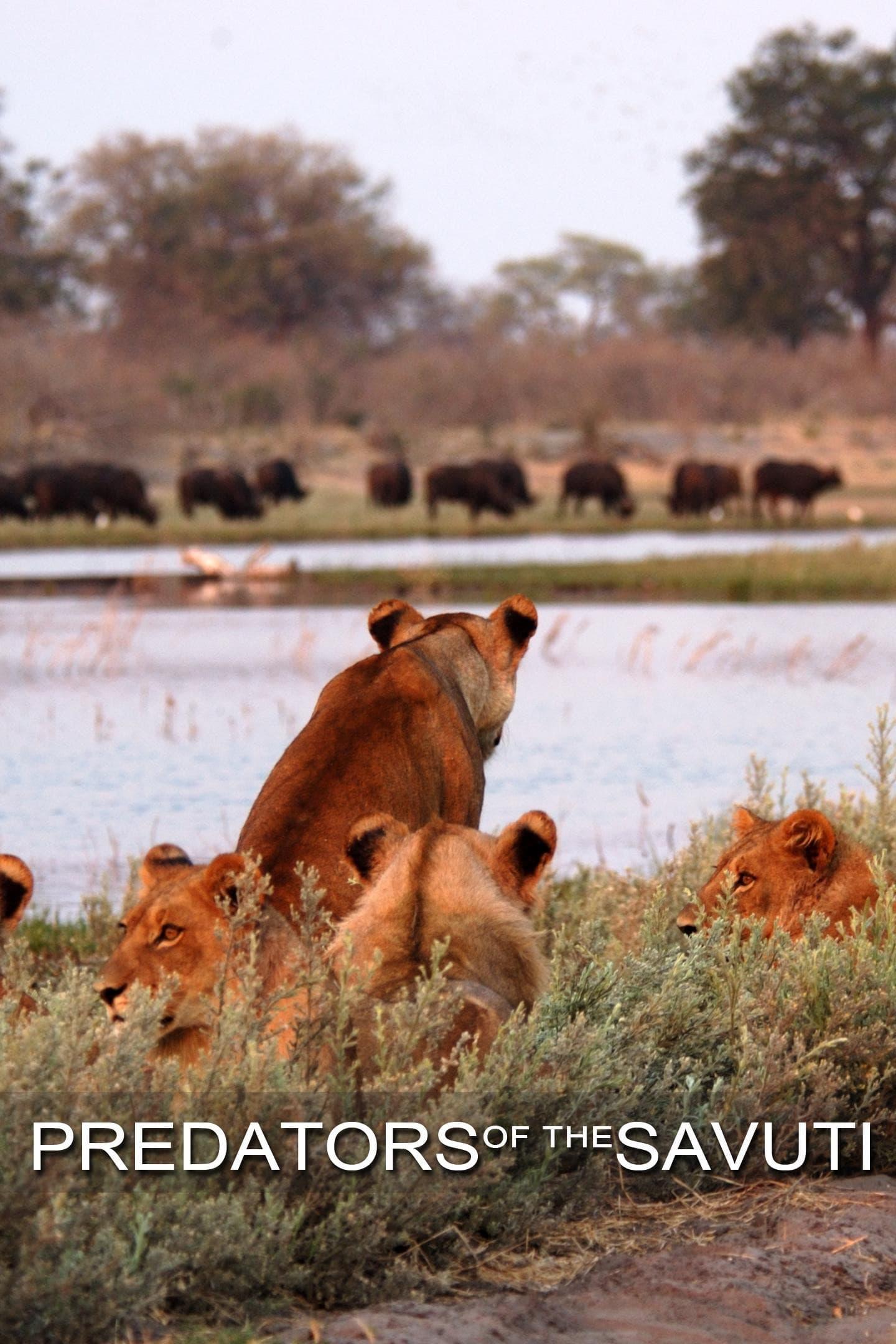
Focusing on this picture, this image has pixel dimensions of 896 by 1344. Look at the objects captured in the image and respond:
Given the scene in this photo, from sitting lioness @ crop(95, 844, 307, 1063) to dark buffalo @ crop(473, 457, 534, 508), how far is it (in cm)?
4062

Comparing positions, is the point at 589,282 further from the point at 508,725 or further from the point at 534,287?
the point at 508,725

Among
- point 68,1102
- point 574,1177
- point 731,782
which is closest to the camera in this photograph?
point 68,1102

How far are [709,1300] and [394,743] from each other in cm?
205

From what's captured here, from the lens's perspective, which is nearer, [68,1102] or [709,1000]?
[68,1102]

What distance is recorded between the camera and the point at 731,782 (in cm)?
1248

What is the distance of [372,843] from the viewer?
4.77 metres

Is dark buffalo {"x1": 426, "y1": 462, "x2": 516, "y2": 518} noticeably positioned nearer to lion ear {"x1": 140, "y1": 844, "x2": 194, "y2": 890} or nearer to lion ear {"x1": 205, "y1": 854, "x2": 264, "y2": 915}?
lion ear {"x1": 140, "y1": 844, "x2": 194, "y2": 890}

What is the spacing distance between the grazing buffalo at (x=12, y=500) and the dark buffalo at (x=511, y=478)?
9473mm

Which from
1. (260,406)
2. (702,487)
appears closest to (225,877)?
(702,487)

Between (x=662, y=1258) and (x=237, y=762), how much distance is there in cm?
935

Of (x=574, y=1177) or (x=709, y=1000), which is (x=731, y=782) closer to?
(x=709, y=1000)

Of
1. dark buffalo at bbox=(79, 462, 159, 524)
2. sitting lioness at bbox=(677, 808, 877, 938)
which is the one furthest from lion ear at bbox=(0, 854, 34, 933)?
dark buffalo at bbox=(79, 462, 159, 524)

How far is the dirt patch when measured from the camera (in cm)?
368

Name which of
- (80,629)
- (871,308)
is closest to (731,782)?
(80,629)
